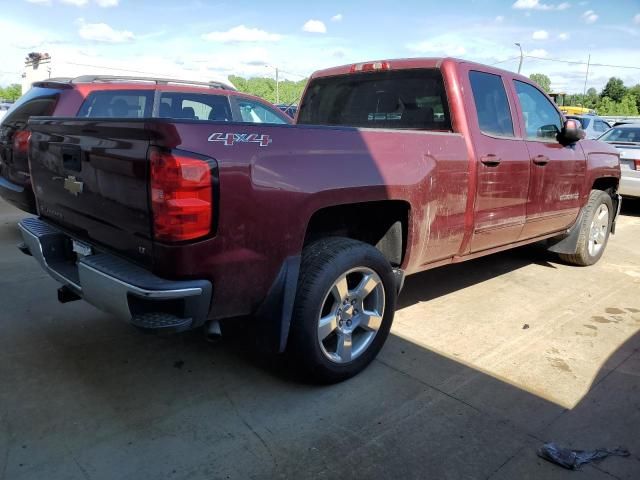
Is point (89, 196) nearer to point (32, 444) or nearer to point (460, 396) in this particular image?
point (32, 444)

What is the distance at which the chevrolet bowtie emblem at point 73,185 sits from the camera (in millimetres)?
2833

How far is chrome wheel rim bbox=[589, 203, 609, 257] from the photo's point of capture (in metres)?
5.83

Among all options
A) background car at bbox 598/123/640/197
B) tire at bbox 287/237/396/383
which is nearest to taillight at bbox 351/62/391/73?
tire at bbox 287/237/396/383

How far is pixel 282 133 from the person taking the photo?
2.59 m

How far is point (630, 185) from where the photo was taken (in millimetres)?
8812

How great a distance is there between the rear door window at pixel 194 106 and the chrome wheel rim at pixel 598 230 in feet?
15.4

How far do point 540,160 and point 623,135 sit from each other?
Result: 7208 mm

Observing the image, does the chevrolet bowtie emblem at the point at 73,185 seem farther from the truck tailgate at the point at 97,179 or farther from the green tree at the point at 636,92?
the green tree at the point at 636,92

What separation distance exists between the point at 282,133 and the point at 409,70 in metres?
1.96

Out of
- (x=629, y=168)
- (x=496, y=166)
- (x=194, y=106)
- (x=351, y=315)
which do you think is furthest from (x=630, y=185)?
(x=351, y=315)

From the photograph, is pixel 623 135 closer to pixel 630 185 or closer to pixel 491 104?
pixel 630 185

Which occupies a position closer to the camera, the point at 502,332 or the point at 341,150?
the point at 341,150

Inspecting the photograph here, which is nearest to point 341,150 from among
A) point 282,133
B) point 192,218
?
point 282,133

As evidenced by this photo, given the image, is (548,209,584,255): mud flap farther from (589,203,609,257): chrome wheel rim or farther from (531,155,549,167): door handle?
(531,155,549,167): door handle
